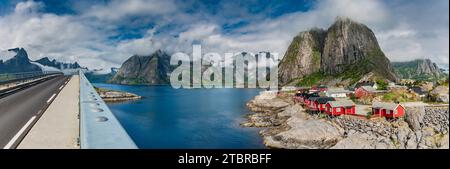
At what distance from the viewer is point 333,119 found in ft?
192

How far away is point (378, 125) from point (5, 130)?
4810 cm

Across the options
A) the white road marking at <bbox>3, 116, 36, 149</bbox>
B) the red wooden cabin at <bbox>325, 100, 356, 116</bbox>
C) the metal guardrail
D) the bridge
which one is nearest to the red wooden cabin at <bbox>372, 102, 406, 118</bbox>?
the red wooden cabin at <bbox>325, 100, 356, 116</bbox>

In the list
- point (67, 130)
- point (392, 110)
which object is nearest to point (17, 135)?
point (67, 130)

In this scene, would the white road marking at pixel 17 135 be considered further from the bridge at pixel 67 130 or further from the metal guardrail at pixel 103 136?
the metal guardrail at pixel 103 136

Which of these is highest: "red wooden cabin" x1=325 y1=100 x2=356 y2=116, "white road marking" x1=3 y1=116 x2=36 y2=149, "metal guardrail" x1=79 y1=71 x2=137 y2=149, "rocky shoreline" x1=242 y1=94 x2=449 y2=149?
"metal guardrail" x1=79 y1=71 x2=137 y2=149

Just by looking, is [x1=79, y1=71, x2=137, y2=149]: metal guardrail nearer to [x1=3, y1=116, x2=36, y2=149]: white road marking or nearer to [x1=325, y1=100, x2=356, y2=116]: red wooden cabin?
[x1=3, y1=116, x2=36, y2=149]: white road marking

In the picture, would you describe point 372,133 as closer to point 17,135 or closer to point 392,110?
point 392,110

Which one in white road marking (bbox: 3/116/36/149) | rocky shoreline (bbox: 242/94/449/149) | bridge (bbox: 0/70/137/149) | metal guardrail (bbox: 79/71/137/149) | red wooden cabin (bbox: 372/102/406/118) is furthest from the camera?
Result: red wooden cabin (bbox: 372/102/406/118)

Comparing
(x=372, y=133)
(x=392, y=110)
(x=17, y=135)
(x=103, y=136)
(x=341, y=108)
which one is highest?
(x=103, y=136)

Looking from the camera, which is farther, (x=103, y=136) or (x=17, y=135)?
(x=17, y=135)

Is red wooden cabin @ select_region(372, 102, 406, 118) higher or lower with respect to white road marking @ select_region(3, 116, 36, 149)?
lower

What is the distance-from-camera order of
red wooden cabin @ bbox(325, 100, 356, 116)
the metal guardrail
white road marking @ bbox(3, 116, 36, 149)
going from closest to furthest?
1. the metal guardrail
2. white road marking @ bbox(3, 116, 36, 149)
3. red wooden cabin @ bbox(325, 100, 356, 116)
